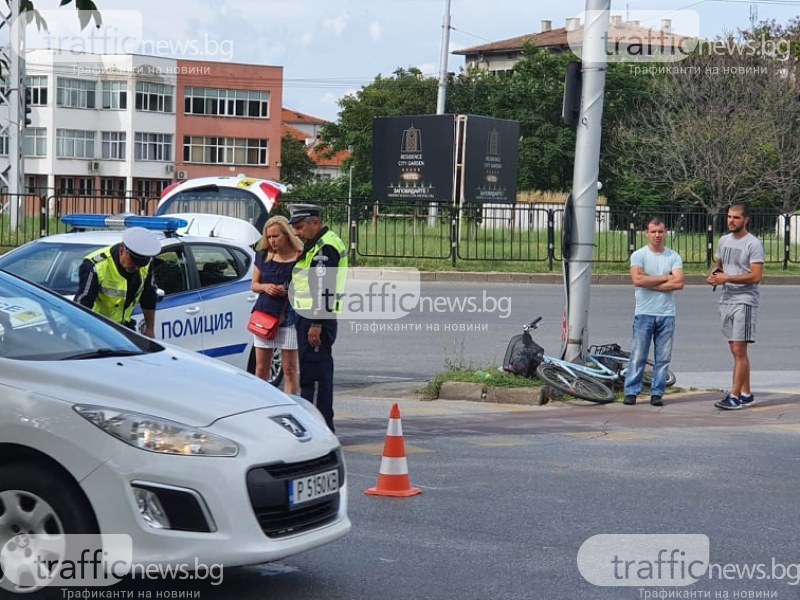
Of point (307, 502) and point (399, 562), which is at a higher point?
point (307, 502)

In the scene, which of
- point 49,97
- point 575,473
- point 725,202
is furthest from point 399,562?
point 49,97

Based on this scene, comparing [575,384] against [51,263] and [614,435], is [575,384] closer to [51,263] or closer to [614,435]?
[614,435]

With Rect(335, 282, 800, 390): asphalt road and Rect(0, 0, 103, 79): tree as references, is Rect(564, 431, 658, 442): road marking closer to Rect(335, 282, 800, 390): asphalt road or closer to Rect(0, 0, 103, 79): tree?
Rect(335, 282, 800, 390): asphalt road

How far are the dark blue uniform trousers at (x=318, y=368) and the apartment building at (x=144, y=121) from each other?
236 ft

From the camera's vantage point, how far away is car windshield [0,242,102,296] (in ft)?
36.0

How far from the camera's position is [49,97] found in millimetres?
81688

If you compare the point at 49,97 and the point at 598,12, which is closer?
the point at 598,12

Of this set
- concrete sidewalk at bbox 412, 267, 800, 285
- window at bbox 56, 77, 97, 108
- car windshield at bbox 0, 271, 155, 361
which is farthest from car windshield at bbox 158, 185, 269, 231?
window at bbox 56, 77, 97, 108

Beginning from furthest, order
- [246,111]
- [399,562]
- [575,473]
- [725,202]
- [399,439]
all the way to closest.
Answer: [246,111], [725,202], [575,473], [399,439], [399,562]

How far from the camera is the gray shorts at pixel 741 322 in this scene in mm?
11680

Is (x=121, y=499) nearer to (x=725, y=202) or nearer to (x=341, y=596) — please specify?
(x=341, y=596)

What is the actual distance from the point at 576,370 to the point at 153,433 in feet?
24.9

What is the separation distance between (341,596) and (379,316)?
48.9ft

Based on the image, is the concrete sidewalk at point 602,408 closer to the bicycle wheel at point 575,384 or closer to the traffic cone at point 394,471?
the bicycle wheel at point 575,384
